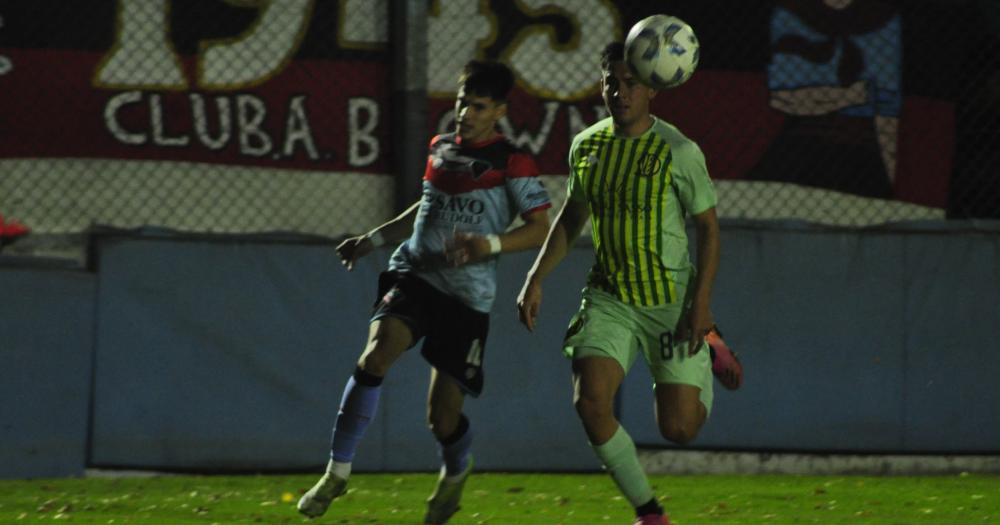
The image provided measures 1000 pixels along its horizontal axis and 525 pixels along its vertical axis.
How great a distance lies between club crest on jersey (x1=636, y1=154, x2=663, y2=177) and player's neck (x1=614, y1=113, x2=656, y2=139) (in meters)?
0.12

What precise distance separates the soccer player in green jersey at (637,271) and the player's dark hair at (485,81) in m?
0.62

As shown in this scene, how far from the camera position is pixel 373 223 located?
1061cm

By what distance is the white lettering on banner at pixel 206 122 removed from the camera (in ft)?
34.7

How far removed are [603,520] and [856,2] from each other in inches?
203

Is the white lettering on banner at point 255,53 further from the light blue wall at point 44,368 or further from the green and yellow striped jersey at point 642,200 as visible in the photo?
the green and yellow striped jersey at point 642,200

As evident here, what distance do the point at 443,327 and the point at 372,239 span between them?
1.70 ft

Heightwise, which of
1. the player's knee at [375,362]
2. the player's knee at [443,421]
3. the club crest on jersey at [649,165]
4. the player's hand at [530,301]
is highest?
the club crest on jersey at [649,165]

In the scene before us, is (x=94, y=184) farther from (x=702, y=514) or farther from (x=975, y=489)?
(x=975, y=489)

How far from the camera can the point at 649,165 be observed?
654cm

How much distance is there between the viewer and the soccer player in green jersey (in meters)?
6.45

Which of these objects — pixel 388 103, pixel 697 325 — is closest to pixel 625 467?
pixel 697 325

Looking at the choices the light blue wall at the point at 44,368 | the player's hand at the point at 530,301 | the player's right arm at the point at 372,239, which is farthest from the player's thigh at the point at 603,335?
the light blue wall at the point at 44,368

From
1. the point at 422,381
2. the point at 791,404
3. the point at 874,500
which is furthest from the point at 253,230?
the point at 874,500

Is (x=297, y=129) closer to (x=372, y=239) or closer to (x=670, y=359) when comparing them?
(x=372, y=239)
